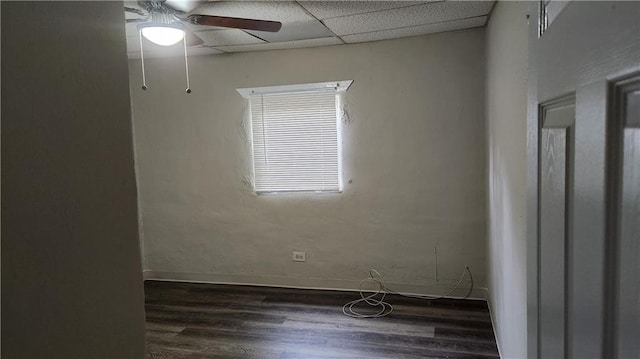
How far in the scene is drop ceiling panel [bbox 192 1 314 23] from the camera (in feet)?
8.00

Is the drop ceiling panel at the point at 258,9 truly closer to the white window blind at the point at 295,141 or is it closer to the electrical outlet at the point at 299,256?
the white window blind at the point at 295,141

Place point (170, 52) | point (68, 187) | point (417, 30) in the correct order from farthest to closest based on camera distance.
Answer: point (170, 52), point (417, 30), point (68, 187)

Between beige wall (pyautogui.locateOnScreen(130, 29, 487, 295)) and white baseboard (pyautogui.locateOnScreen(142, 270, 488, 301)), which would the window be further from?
white baseboard (pyautogui.locateOnScreen(142, 270, 488, 301))

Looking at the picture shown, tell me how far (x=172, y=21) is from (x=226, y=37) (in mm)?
921

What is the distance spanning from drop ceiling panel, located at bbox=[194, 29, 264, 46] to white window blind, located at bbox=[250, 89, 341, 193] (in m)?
0.57

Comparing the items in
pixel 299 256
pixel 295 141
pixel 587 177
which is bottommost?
pixel 299 256

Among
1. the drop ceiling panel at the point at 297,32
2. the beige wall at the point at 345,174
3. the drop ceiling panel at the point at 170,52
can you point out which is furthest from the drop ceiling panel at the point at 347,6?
the drop ceiling panel at the point at 170,52

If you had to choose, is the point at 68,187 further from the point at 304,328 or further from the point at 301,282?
the point at 301,282

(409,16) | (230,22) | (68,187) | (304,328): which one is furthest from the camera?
(304,328)

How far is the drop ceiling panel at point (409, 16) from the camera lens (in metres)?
2.60

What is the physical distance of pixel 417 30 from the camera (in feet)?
10.5

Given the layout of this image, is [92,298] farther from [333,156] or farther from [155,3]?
[333,156]

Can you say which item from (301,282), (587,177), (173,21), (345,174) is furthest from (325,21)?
(587,177)

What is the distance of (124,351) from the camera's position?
2.97 feet
